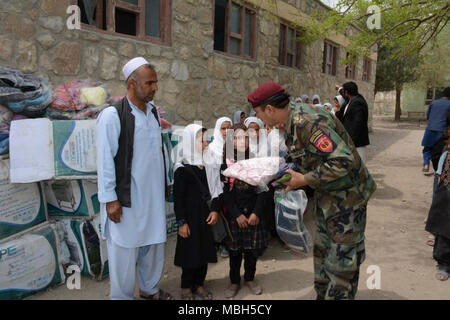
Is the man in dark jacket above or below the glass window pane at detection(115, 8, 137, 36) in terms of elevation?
below

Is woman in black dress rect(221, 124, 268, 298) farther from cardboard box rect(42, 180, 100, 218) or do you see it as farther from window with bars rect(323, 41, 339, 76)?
window with bars rect(323, 41, 339, 76)

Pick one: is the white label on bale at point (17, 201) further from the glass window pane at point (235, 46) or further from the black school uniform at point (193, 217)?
the glass window pane at point (235, 46)

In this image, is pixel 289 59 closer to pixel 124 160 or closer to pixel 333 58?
pixel 333 58

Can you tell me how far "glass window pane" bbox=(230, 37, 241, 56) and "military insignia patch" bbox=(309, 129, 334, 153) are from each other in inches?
198

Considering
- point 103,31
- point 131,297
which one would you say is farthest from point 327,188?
point 103,31

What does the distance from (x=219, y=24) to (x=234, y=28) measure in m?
0.51

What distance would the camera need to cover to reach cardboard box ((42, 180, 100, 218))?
10.5 ft

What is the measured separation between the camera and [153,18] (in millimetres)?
4977

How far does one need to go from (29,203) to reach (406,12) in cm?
617

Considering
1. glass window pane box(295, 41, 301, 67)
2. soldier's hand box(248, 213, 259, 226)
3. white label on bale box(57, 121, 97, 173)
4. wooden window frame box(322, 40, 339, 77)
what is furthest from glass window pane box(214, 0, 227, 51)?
wooden window frame box(322, 40, 339, 77)

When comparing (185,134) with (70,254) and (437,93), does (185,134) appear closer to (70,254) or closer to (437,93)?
(70,254)

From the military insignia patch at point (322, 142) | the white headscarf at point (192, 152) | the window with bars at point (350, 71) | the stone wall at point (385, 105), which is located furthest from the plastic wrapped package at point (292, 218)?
the stone wall at point (385, 105)

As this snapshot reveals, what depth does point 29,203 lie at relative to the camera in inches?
119

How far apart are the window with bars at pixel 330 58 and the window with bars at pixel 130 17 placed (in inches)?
300
